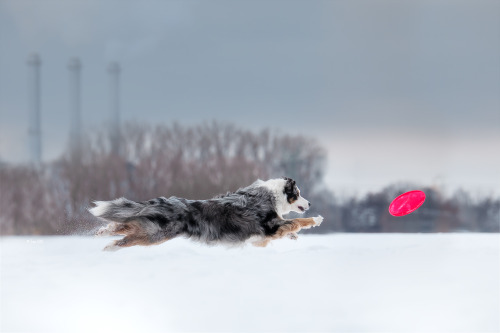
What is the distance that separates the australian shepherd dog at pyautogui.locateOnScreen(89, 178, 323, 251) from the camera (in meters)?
3.33

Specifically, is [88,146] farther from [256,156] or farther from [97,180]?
[256,156]

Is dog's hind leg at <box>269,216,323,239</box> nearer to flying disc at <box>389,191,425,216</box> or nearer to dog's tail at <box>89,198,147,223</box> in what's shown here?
dog's tail at <box>89,198,147,223</box>

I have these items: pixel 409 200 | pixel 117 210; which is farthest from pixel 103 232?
pixel 409 200

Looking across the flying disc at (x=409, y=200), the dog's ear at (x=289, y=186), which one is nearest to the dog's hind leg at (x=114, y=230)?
the dog's ear at (x=289, y=186)

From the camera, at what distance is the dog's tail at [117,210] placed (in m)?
3.30

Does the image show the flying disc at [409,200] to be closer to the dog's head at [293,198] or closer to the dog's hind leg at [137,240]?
the dog's head at [293,198]

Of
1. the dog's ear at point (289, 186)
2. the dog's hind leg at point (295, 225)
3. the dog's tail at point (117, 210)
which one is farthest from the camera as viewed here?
the dog's ear at point (289, 186)

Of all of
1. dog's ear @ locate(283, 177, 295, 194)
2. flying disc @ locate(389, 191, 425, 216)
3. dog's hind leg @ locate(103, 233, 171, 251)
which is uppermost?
dog's ear @ locate(283, 177, 295, 194)

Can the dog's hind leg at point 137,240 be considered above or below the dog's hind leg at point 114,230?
below

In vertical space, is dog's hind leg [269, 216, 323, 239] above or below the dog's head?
below

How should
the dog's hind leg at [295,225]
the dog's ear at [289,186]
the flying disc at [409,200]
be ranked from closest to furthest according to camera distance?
the dog's hind leg at [295,225], the dog's ear at [289,186], the flying disc at [409,200]

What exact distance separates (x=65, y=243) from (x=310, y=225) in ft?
8.60

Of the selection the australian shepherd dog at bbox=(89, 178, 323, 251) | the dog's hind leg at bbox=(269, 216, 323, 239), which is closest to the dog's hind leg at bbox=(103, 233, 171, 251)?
the australian shepherd dog at bbox=(89, 178, 323, 251)

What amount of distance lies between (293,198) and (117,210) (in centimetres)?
134
